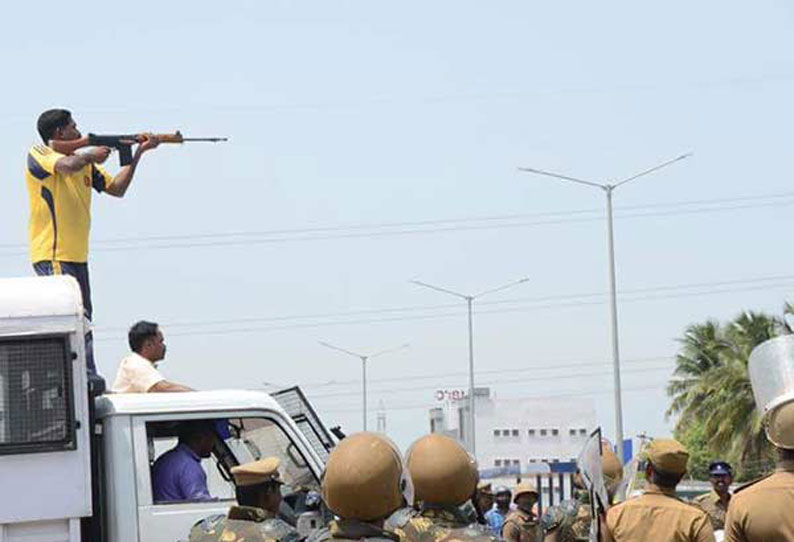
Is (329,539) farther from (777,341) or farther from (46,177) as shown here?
(46,177)

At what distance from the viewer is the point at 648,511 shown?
6992 millimetres

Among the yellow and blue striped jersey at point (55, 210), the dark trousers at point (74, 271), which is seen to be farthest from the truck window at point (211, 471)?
the yellow and blue striped jersey at point (55, 210)

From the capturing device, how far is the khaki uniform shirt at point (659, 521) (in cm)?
694

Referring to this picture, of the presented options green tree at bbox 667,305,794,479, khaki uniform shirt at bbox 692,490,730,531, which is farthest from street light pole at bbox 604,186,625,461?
khaki uniform shirt at bbox 692,490,730,531

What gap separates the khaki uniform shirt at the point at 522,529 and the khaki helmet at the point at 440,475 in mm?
5468

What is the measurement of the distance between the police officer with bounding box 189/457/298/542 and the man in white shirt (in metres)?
1.85

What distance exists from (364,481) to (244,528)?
73.3 inches

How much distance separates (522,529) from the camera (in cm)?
1168

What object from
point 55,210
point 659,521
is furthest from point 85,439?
point 659,521

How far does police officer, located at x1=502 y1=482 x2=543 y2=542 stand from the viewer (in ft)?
38.3

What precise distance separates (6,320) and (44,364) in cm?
28

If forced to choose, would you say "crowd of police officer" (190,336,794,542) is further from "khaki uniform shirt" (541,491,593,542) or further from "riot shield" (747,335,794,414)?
"khaki uniform shirt" (541,491,593,542)

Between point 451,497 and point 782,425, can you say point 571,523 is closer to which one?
point 782,425

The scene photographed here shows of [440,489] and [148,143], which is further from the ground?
[148,143]
